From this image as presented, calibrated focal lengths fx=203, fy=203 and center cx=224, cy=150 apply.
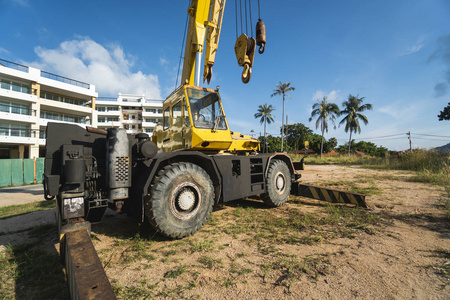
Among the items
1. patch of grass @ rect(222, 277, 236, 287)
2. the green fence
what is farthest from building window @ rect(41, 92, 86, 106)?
patch of grass @ rect(222, 277, 236, 287)

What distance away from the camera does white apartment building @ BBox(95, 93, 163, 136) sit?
51.2 meters

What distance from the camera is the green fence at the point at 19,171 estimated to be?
16422mm

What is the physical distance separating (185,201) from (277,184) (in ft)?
10.6

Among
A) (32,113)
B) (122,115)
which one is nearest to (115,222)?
(32,113)

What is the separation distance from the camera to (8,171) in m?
16.6

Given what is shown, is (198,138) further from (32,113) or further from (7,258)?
(32,113)

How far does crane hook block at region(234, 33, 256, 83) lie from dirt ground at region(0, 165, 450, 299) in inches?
162

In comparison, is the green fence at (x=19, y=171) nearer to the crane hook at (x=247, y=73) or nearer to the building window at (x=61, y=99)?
the building window at (x=61, y=99)

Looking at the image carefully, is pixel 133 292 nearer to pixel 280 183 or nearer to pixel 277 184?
pixel 277 184

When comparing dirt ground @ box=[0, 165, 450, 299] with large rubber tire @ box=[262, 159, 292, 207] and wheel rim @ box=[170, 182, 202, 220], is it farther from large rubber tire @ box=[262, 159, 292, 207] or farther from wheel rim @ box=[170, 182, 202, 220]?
large rubber tire @ box=[262, 159, 292, 207]

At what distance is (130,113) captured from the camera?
5472 cm

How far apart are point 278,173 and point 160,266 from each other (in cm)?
421

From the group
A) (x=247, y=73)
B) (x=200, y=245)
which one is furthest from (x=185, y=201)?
(x=247, y=73)

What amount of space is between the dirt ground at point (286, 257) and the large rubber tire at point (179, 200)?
0.93 ft
